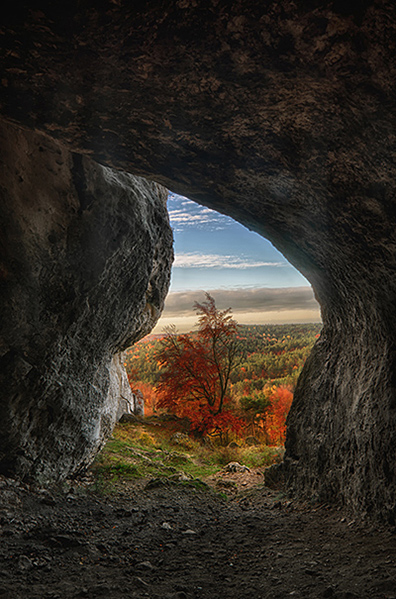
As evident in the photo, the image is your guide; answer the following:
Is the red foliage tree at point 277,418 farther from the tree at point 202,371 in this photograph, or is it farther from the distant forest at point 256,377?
the tree at point 202,371

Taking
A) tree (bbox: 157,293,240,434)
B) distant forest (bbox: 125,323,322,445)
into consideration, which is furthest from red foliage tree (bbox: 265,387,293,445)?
tree (bbox: 157,293,240,434)

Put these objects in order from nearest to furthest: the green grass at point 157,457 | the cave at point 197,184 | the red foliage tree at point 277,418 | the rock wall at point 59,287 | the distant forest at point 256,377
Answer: the cave at point 197,184, the rock wall at point 59,287, the green grass at point 157,457, the red foliage tree at point 277,418, the distant forest at point 256,377

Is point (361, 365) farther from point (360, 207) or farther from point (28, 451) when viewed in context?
point (28, 451)

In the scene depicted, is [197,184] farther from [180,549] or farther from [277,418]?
[277,418]

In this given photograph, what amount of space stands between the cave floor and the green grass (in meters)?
1.29

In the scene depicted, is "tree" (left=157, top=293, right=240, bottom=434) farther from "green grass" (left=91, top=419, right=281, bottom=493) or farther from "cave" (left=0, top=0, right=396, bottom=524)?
"cave" (left=0, top=0, right=396, bottom=524)

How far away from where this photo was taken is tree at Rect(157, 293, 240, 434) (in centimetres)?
1482

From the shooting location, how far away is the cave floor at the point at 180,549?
327 cm

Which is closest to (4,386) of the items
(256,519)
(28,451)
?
(28,451)

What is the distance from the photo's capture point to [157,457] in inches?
405

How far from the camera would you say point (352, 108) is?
3.07 meters

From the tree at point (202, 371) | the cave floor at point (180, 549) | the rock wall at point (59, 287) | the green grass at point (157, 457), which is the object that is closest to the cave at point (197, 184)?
the rock wall at point (59, 287)

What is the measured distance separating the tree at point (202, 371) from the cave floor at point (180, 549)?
26.9 feet

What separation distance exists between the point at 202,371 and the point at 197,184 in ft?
38.4
